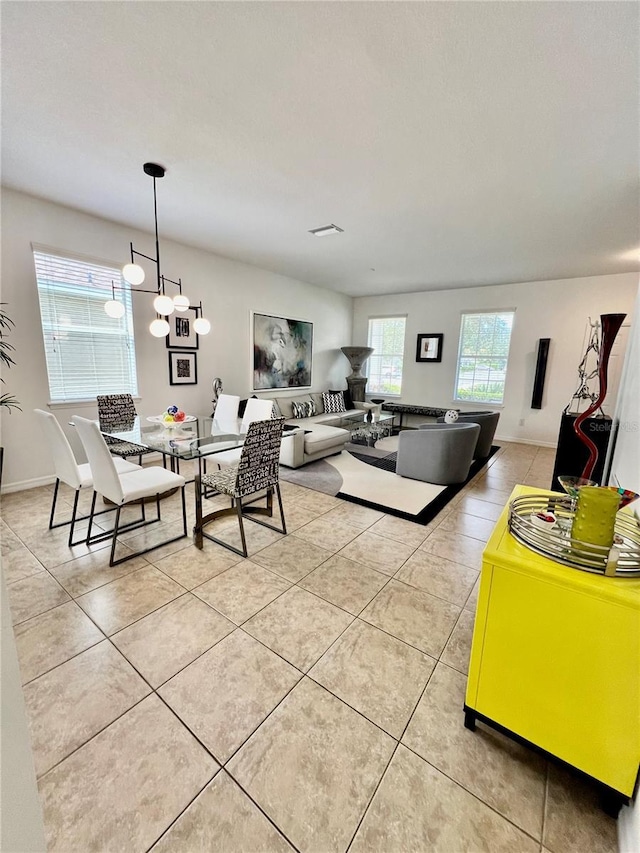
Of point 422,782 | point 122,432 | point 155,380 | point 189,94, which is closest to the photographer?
point 422,782

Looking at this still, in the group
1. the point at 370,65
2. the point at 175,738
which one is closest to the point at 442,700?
the point at 175,738

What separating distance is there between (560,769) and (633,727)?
421 mm

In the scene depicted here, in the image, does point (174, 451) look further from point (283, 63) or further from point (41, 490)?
point (283, 63)

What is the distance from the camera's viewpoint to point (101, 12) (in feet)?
4.66

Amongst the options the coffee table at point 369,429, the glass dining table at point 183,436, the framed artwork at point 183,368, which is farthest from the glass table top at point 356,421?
the glass dining table at point 183,436

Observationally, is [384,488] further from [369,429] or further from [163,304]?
[163,304]

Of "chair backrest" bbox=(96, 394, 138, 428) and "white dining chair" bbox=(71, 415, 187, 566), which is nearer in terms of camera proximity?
"white dining chair" bbox=(71, 415, 187, 566)

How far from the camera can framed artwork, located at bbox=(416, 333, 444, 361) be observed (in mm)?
6699

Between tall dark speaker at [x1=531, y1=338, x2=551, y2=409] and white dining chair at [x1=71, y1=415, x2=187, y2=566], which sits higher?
tall dark speaker at [x1=531, y1=338, x2=551, y2=409]

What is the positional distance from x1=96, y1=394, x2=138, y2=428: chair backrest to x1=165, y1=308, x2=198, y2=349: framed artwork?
41.3 inches

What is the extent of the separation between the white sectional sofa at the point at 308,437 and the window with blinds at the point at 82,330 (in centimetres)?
204

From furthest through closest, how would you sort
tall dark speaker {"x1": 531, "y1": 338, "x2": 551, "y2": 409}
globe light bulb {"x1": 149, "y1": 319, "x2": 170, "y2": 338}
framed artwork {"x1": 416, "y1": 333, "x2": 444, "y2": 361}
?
framed artwork {"x1": 416, "y1": 333, "x2": 444, "y2": 361}
tall dark speaker {"x1": 531, "y1": 338, "x2": 551, "y2": 409}
globe light bulb {"x1": 149, "y1": 319, "x2": 170, "y2": 338}

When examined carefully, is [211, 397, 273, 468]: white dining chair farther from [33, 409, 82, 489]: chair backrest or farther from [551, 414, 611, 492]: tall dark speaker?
[551, 414, 611, 492]: tall dark speaker

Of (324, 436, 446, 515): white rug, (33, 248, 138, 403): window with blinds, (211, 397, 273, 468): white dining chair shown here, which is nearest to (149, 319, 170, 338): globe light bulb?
(211, 397, 273, 468): white dining chair
